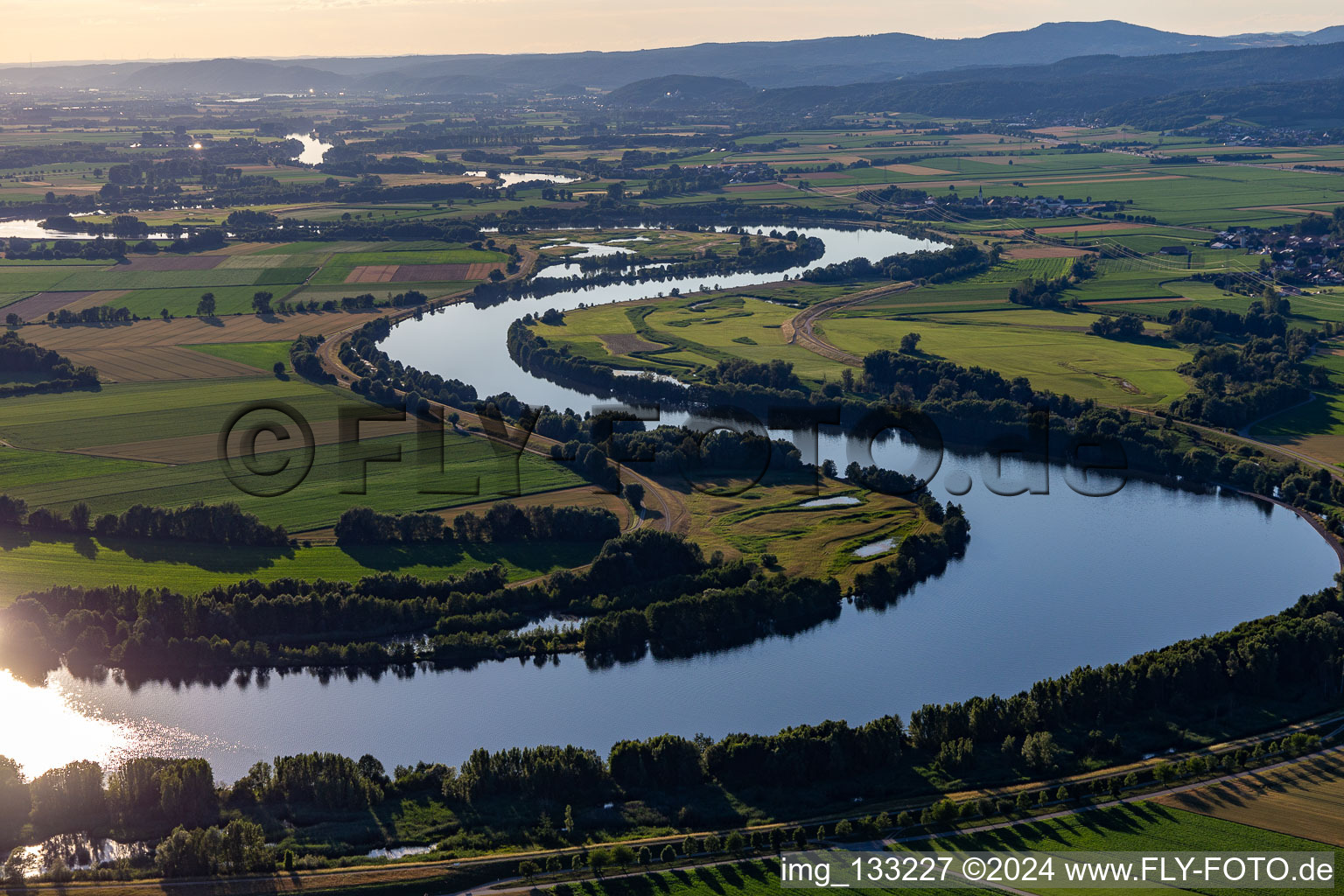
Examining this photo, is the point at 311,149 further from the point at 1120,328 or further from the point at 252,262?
the point at 1120,328

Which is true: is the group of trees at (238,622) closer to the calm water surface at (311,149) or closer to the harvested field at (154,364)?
the harvested field at (154,364)

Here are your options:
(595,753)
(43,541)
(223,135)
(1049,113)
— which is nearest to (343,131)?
(223,135)

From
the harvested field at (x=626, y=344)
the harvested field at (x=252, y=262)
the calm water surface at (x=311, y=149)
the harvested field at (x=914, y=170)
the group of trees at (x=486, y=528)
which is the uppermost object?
the calm water surface at (x=311, y=149)

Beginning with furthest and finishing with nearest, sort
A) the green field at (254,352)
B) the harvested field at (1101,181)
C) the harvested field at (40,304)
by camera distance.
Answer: the harvested field at (1101,181) → the harvested field at (40,304) → the green field at (254,352)

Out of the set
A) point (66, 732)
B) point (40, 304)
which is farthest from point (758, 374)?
point (40, 304)

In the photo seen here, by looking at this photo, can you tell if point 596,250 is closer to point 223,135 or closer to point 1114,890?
point 1114,890

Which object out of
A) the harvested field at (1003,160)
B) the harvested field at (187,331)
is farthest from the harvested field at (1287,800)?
the harvested field at (1003,160)

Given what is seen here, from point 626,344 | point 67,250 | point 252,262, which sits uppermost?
point 67,250
